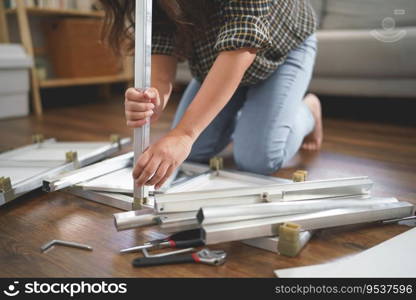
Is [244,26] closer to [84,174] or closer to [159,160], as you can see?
[159,160]

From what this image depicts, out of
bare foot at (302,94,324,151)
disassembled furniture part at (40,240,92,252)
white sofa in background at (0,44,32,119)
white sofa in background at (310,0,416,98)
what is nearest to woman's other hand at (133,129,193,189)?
disassembled furniture part at (40,240,92,252)

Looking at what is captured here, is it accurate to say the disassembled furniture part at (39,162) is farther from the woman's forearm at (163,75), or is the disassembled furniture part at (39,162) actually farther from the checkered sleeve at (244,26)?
the checkered sleeve at (244,26)

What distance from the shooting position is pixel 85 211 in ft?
2.71

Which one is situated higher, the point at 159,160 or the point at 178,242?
the point at 159,160

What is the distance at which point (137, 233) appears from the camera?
719 millimetres

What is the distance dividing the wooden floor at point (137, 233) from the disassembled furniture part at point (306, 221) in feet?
0.09

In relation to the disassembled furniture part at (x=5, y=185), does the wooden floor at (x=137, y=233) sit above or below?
below

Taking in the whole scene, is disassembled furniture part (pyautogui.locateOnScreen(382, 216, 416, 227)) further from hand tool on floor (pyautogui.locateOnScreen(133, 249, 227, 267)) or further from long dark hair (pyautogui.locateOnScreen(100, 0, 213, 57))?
long dark hair (pyautogui.locateOnScreen(100, 0, 213, 57))

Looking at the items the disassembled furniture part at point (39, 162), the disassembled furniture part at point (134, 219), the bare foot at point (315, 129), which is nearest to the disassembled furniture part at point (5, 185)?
the disassembled furniture part at point (39, 162)

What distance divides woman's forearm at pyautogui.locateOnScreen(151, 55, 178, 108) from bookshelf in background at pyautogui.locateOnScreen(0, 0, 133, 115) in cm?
130

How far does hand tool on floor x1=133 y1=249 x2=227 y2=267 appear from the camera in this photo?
601 mm

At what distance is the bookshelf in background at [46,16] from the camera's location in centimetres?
209

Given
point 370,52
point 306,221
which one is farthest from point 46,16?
point 306,221

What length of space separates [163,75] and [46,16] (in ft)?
6.39
